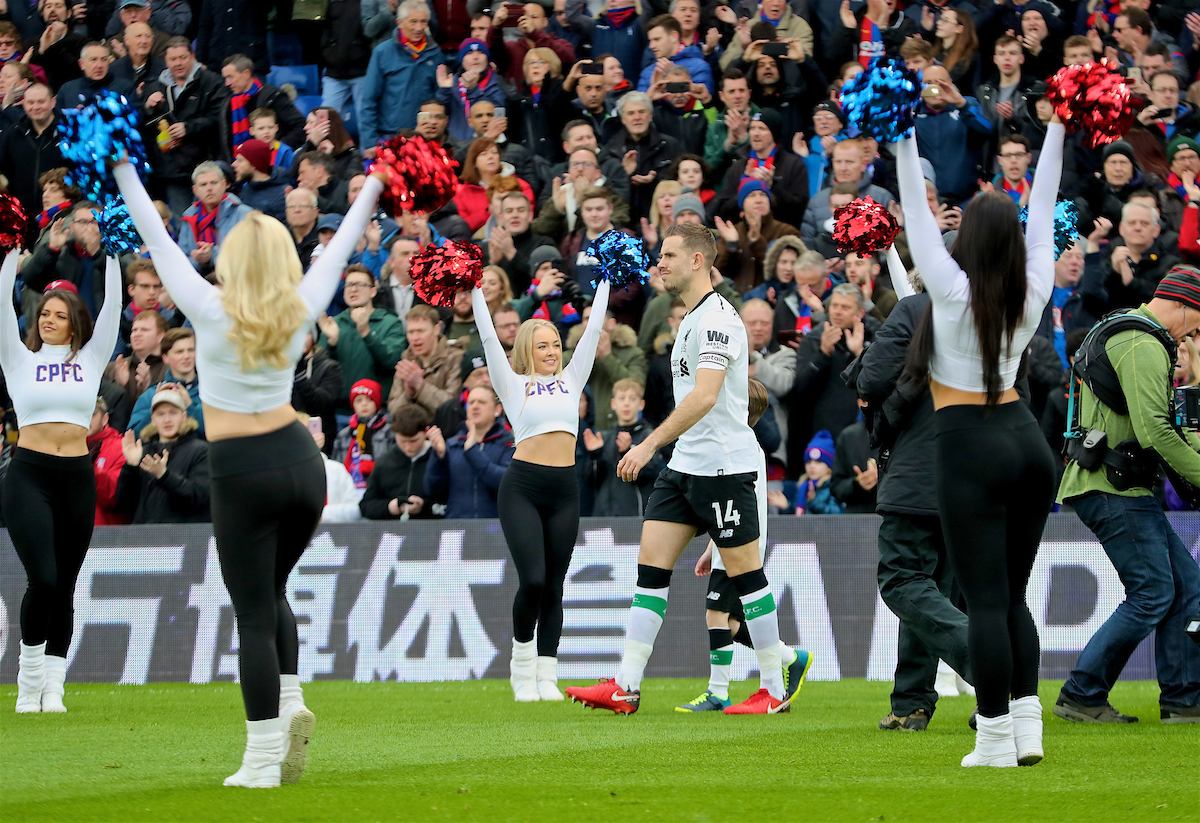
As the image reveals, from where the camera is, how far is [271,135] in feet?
52.5

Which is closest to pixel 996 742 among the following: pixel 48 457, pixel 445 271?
pixel 445 271

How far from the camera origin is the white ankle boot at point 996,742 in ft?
18.0

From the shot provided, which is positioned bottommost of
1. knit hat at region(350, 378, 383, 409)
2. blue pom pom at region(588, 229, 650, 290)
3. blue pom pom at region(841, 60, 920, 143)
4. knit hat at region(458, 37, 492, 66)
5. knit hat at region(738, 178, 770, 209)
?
knit hat at region(350, 378, 383, 409)

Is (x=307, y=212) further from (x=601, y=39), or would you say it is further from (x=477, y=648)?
(x=477, y=648)

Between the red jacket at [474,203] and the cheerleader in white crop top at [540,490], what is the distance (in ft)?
18.2

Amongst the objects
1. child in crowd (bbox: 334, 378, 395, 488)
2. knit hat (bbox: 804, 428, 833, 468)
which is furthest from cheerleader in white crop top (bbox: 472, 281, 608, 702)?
child in crowd (bbox: 334, 378, 395, 488)

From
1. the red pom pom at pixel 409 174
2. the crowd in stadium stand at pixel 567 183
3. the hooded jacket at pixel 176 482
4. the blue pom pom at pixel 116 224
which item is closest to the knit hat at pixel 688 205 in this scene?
the crowd in stadium stand at pixel 567 183

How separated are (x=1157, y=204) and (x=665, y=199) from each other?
4.38 m

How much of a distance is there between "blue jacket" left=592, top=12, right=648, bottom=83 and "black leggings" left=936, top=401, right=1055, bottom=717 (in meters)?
11.5

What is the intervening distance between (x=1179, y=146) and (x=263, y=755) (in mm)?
10691

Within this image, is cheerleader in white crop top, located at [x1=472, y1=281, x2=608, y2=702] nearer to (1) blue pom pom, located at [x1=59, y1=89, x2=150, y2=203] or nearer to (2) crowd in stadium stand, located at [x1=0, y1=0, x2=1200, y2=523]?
(2) crowd in stadium stand, located at [x1=0, y1=0, x2=1200, y2=523]

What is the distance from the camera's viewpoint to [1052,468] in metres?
5.33

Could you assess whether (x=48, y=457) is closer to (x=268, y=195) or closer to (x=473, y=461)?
(x=473, y=461)

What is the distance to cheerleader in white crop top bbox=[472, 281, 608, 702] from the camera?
9211 mm
